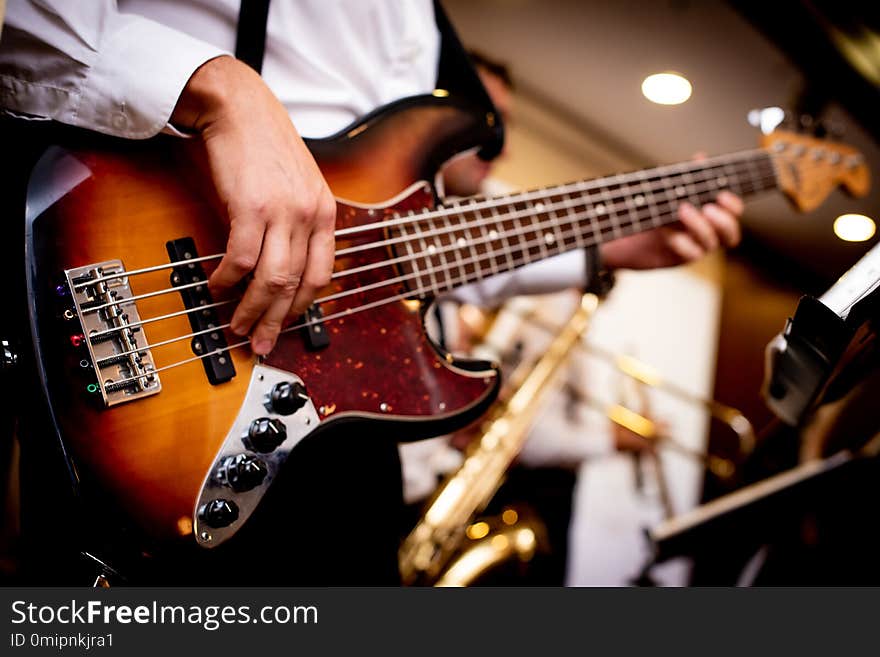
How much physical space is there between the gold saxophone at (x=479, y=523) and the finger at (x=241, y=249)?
45.1 inches

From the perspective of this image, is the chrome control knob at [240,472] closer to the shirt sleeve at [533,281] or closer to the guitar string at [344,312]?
the guitar string at [344,312]

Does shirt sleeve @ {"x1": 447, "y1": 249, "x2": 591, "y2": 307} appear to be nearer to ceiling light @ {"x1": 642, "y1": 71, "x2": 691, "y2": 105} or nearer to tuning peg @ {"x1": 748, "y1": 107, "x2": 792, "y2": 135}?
tuning peg @ {"x1": 748, "y1": 107, "x2": 792, "y2": 135}

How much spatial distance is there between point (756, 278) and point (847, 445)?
1.20 meters

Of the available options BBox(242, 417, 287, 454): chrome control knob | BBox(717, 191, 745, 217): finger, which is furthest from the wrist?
BBox(717, 191, 745, 217): finger

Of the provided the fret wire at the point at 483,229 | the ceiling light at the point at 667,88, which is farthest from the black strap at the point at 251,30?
the ceiling light at the point at 667,88

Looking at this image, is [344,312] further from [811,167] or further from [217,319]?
[811,167]

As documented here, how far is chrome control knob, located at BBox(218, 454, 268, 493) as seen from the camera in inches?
29.0

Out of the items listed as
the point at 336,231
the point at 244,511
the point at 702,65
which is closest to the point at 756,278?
the point at 702,65

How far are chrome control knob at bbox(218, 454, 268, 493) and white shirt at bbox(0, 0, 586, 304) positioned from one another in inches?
15.5

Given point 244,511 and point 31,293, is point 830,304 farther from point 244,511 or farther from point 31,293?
point 31,293

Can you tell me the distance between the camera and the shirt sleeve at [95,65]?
709 millimetres

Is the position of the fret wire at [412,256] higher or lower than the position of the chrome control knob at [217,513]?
higher

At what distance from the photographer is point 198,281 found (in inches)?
30.0

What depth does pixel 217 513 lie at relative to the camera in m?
0.73
